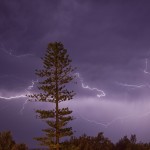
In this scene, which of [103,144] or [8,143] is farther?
[103,144]

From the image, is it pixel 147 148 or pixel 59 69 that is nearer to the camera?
pixel 59 69

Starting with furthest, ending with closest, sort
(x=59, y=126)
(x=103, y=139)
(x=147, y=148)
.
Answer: (x=103, y=139) → (x=147, y=148) → (x=59, y=126)

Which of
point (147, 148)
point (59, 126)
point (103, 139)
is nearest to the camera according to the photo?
point (59, 126)

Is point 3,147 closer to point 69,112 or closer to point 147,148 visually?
point 69,112

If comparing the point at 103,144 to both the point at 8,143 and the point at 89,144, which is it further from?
the point at 8,143

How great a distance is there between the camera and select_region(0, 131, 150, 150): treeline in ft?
112

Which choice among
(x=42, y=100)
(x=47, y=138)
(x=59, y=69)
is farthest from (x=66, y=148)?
(x=59, y=69)

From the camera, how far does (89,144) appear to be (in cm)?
3912

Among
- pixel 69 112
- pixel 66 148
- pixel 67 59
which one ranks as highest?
pixel 67 59

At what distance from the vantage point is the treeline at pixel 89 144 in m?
34.1

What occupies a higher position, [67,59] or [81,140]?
[67,59]

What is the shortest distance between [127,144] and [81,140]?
5163 mm

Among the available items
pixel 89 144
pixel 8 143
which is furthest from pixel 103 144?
pixel 8 143

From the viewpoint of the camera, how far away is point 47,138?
109ft
